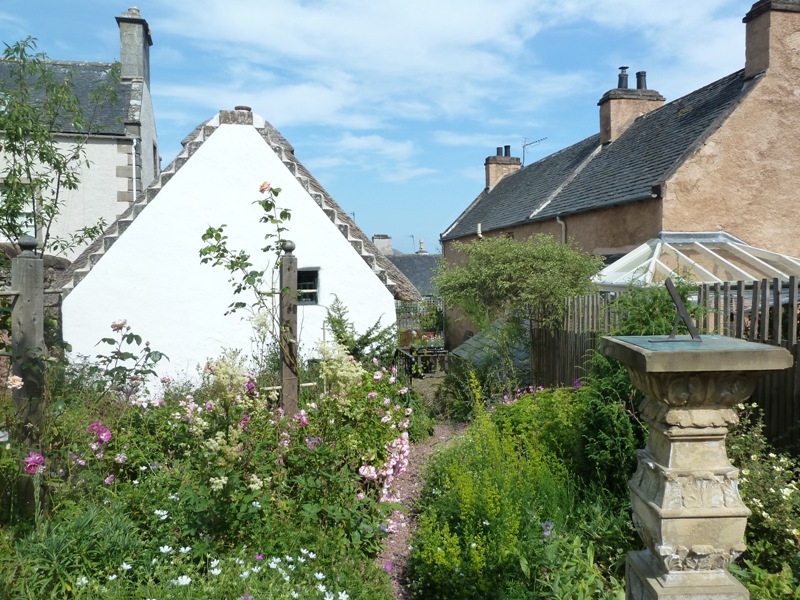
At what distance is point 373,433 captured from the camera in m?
5.50

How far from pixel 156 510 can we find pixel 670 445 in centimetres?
340

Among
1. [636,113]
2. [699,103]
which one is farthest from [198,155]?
[636,113]

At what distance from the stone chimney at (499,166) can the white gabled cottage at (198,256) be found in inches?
770

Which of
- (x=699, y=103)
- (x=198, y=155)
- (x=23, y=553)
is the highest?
(x=699, y=103)

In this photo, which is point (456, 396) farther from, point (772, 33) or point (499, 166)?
point (499, 166)

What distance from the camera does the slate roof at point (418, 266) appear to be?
1321 inches

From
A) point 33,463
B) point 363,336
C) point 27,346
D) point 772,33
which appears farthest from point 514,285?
point 33,463

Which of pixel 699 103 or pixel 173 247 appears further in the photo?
pixel 699 103

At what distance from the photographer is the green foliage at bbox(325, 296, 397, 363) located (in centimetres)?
918

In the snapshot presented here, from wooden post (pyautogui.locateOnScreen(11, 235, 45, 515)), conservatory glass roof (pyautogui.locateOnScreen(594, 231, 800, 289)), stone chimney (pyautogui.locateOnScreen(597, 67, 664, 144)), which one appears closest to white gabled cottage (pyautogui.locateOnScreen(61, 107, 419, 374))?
conservatory glass roof (pyautogui.locateOnScreen(594, 231, 800, 289))

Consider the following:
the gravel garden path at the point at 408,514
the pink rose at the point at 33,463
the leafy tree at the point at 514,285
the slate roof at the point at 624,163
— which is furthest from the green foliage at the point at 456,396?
the pink rose at the point at 33,463

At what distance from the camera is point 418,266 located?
3531 cm

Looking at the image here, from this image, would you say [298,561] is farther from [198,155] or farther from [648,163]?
[648,163]

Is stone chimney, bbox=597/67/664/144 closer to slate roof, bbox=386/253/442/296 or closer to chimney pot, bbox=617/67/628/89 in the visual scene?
chimney pot, bbox=617/67/628/89
